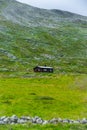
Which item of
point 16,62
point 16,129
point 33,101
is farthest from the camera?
point 16,62

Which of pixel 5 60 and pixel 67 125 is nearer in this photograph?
pixel 67 125

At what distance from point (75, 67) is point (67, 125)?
155781mm

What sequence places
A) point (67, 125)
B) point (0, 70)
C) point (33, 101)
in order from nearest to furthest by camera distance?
point (67, 125)
point (33, 101)
point (0, 70)

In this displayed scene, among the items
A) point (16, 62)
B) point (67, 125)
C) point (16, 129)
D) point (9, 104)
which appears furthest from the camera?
point (16, 62)

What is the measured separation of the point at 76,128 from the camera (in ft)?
94.1

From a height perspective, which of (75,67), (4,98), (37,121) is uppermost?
(37,121)

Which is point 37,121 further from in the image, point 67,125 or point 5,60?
point 5,60

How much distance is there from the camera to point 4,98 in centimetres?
6419

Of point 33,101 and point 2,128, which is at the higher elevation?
point 2,128

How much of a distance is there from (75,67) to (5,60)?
35.2 metres

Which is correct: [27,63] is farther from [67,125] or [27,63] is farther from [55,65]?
[67,125]

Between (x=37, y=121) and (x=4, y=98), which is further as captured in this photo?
(x=4, y=98)

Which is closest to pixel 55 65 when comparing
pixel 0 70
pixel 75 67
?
pixel 75 67

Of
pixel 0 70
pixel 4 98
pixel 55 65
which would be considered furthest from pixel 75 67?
pixel 4 98
